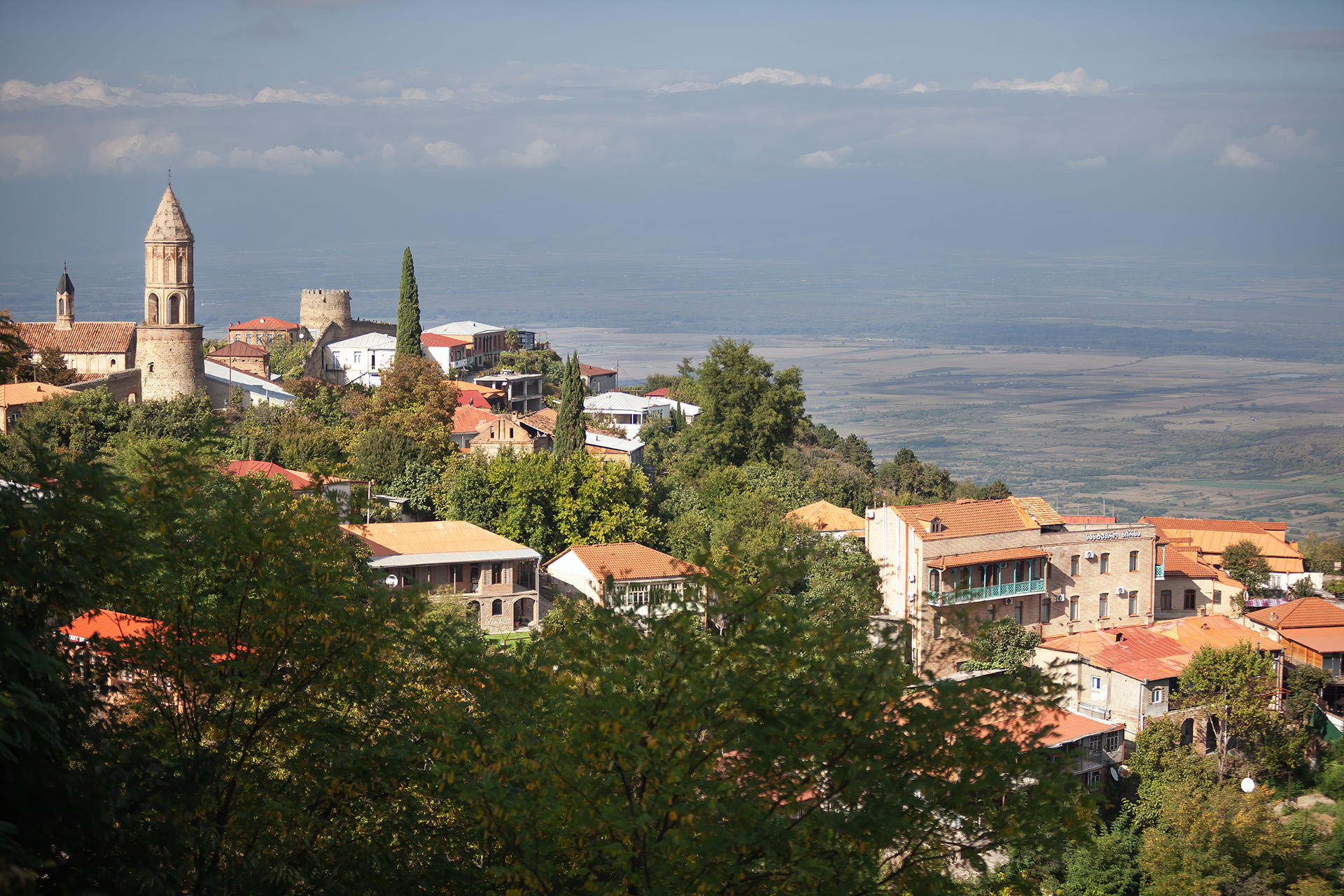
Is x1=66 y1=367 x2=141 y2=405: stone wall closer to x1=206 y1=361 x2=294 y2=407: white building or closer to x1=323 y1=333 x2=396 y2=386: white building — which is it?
x1=206 y1=361 x2=294 y2=407: white building

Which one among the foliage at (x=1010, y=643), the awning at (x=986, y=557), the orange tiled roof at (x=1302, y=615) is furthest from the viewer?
the orange tiled roof at (x=1302, y=615)

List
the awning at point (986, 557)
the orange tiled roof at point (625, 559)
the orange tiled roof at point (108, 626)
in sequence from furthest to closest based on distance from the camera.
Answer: the orange tiled roof at point (625, 559) < the awning at point (986, 557) < the orange tiled roof at point (108, 626)

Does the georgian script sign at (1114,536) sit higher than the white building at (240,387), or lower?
lower

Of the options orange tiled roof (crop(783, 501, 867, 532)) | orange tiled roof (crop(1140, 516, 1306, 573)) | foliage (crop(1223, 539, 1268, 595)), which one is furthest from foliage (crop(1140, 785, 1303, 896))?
orange tiled roof (crop(1140, 516, 1306, 573))

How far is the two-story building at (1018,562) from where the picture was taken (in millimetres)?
35125

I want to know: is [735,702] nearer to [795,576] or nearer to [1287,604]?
[795,576]

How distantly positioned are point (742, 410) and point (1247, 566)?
21.9 metres

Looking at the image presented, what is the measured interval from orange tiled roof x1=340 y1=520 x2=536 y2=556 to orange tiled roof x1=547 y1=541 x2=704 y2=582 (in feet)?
6.32

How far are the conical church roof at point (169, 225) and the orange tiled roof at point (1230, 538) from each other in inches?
1516

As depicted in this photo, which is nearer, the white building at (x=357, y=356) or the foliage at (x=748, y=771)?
the foliage at (x=748, y=771)

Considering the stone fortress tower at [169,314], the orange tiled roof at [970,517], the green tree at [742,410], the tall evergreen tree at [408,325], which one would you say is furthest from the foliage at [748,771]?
the tall evergreen tree at [408,325]

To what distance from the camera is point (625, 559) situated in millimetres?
37219

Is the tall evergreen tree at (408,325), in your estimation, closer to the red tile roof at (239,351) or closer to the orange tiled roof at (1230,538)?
the red tile roof at (239,351)

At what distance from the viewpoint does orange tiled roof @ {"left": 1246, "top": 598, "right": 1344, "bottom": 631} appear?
3766 centimetres
